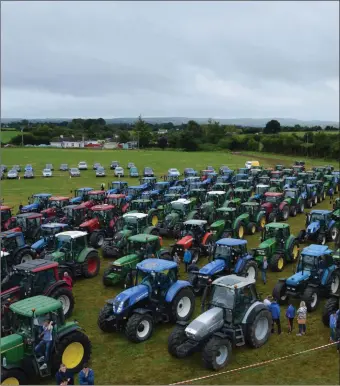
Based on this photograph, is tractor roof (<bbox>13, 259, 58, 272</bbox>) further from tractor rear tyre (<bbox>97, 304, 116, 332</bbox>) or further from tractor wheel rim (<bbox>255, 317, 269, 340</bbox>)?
tractor wheel rim (<bbox>255, 317, 269, 340</bbox>)

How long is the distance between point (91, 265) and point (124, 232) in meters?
2.34

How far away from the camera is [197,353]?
954cm

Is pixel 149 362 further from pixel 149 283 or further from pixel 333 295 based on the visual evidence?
pixel 333 295

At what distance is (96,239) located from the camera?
17688mm

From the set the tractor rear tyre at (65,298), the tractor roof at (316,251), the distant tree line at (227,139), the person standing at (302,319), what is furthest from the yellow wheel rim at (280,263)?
the distant tree line at (227,139)

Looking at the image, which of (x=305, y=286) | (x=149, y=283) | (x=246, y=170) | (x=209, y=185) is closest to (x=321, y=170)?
(x=246, y=170)

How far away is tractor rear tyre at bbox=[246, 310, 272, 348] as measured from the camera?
30.8 ft

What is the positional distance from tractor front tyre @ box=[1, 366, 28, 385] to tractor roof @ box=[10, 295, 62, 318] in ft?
3.23

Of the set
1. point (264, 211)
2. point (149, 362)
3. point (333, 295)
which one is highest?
point (264, 211)

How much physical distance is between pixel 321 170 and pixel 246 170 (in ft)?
19.6

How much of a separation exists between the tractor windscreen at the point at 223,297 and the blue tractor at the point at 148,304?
1284 mm

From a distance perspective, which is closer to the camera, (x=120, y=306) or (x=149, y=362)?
(x=149, y=362)

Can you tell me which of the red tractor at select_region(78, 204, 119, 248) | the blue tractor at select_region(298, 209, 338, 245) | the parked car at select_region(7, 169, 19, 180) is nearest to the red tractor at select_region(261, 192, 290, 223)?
the blue tractor at select_region(298, 209, 338, 245)

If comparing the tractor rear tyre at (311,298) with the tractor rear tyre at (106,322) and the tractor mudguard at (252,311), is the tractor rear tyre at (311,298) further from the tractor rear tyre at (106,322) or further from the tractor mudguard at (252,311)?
the tractor rear tyre at (106,322)
